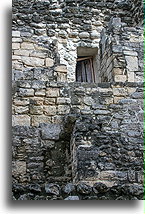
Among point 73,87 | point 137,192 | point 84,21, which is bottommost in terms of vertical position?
point 137,192

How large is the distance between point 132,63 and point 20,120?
5.14ft

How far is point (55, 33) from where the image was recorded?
586cm

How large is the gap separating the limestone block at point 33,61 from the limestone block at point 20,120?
1.17 m

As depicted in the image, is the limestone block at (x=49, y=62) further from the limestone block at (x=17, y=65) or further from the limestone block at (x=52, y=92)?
the limestone block at (x=52, y=92)

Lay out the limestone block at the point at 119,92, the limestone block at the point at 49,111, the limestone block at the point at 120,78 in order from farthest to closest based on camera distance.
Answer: the limestone block at the point at 120,78 → the limestone block at the point at 119,92 → the limestone block at the point at 49,111

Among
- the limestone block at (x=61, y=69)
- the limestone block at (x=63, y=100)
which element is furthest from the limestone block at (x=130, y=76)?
the limestone block at (x=63, y=100)

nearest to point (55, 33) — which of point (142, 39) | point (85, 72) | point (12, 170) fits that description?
point (85, 72)

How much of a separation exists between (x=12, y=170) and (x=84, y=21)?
2975 millimetres

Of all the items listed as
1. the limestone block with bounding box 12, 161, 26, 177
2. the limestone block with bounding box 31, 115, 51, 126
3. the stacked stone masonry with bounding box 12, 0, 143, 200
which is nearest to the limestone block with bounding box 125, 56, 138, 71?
the stacked stone masonry with bounding box 12, 0, 143, 200

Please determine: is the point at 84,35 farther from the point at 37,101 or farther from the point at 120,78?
the point at 37,101

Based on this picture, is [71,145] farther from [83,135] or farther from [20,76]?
[20,76]

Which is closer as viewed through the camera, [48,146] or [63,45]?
[48,146]

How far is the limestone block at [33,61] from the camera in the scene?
5016 mm

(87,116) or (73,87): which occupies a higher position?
(73,87)
